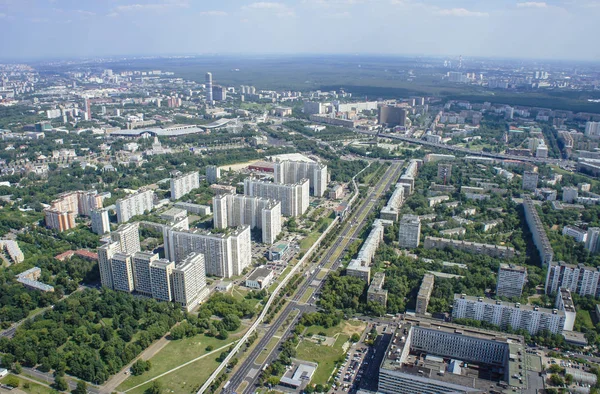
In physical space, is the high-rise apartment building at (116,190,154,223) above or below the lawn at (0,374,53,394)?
above

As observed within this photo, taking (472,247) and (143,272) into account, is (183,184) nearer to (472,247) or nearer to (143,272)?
(143,272)

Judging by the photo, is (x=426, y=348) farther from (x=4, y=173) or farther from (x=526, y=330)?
(x=4, y=173)

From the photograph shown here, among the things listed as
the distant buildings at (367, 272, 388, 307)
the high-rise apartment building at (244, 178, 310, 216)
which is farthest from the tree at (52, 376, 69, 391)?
the high-rise apartment building at (244, 178, 310, 216)

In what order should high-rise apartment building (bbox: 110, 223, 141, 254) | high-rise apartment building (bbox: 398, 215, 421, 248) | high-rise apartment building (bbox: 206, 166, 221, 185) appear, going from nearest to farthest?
high-rise apartment building (bbox: 110, 223, 141, 254)
high-rise apartment building (bbox: 398, 215, 421, 248)
high-rise apartment building (bbox: 206, 166, 221, 185)

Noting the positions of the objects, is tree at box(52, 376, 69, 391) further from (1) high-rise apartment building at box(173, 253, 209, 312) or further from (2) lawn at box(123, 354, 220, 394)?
(1) high-rise apartment building at box(173, 253, 209, 312)

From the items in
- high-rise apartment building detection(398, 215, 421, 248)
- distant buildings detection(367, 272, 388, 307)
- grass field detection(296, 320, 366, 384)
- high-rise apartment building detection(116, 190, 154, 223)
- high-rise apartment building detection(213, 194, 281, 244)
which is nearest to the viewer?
grass field detection(296, 320, 366, 384)

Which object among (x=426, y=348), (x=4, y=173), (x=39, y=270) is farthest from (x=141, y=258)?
(x=4, y=173)
